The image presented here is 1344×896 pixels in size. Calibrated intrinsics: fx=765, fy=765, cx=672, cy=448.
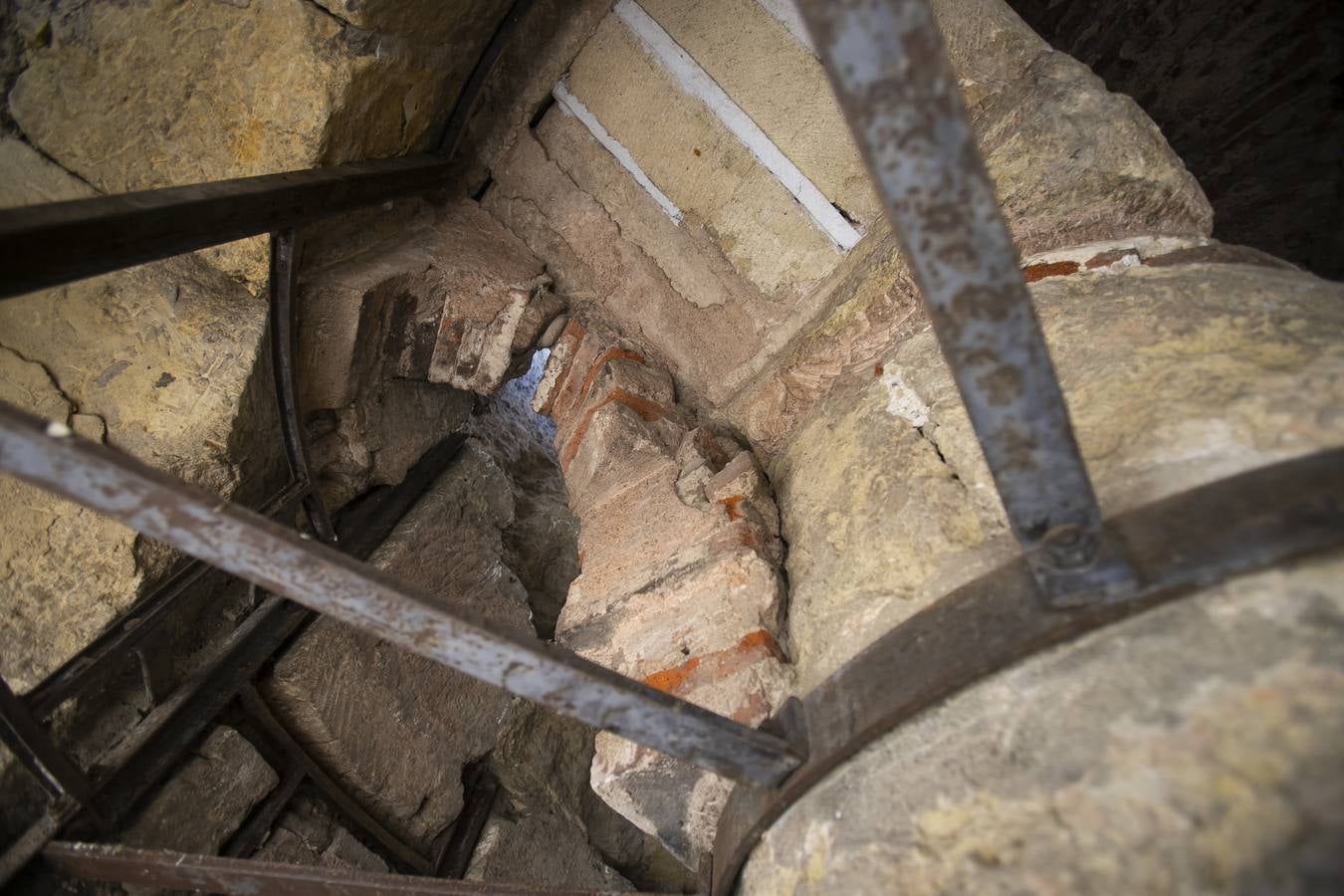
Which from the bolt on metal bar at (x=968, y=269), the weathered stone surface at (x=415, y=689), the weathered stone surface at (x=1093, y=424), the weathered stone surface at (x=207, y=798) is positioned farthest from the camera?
the weathered stone surface at (x=415, y=689)

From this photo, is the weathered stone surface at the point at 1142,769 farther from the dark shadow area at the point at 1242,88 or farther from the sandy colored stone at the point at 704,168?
the dark shadow area at the point at 1242,88

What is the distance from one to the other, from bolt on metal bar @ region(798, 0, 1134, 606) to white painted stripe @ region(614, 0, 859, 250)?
1.31 m

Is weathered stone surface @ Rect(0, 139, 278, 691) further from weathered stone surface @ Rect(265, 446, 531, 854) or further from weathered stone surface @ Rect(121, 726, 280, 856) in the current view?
weathered stone surface @ Rect(265, 446, 531, 854)

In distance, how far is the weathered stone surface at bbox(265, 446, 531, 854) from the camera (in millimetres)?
2426

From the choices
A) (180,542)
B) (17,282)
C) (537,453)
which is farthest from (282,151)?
(537,453)

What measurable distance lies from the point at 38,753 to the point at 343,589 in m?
1.22

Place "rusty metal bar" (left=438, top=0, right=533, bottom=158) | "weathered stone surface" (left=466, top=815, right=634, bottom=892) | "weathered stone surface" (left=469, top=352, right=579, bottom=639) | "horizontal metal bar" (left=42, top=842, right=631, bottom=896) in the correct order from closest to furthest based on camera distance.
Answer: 1. "horizontal metal bar" (left=42, top=842, right=631, bottom=896)
2. "rusty metal bar" (left=438, top=0, right=533, bottom=158)
3. "weathered stone surface" (left=466, top=815, right=634, bottom=892)
4. "weathered stone surface" (left=469, top=352, right=579, bottom=639)

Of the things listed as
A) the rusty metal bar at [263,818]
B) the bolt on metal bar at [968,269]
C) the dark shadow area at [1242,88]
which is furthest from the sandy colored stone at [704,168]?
the rusty metal bar at [263,818]

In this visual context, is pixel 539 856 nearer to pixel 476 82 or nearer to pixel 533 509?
pixel 533 509

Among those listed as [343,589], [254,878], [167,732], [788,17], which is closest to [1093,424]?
[343,589]

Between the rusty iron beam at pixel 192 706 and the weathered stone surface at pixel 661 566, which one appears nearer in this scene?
the weathered stone surface at pixel 661 566

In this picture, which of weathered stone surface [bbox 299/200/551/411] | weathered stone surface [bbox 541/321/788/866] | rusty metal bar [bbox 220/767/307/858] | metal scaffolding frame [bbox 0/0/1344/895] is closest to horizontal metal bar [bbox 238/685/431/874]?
rusty metal bar [bbox 220/767/307/858]

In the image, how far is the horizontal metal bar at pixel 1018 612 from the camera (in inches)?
35.5

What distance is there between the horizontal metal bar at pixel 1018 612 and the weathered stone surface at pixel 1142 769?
0.09 ft
